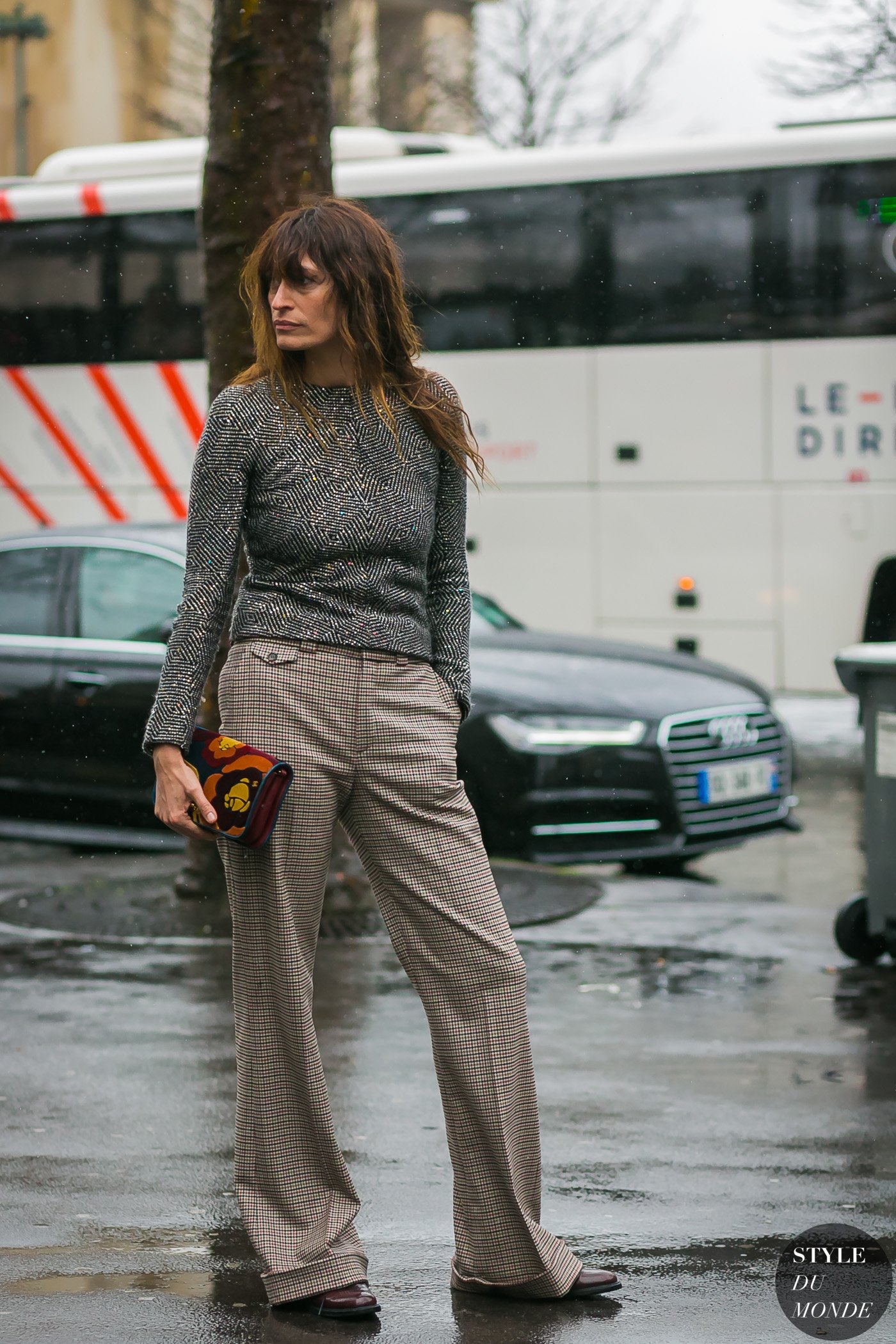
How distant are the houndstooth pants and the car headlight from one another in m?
4.75

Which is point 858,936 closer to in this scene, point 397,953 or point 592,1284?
point 592,1284

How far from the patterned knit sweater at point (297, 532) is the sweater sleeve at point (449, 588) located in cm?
11

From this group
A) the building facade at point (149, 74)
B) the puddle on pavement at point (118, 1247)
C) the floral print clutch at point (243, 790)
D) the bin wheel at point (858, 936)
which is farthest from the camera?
the building facade at point (149, 74)

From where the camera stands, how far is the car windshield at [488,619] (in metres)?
9.44

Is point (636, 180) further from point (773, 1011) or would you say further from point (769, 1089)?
point (769, 1089)

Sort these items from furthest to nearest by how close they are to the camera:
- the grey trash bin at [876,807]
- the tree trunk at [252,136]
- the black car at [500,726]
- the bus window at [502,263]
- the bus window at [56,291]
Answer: the bus window at [56,291]
the bus window at [502,263]
the black car at [500,726]
the tree trunk at [252,136]
the grey trash bin at [876,807]

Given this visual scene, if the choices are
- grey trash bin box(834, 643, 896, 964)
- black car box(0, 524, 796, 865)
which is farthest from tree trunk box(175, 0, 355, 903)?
grey trash bin box(834, 643, 896, 964)

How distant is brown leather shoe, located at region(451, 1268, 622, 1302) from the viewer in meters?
3.54

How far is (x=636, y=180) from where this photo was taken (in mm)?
13102

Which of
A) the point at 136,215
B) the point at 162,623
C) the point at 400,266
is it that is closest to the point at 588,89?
the point at 136,215

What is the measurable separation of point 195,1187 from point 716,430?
9324 mm

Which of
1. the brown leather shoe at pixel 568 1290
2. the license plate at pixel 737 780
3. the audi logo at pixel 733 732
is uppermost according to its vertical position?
the audi logo at pixel 733 732

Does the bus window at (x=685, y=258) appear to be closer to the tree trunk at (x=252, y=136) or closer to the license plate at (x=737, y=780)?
the license plate at (x=737, y=780)

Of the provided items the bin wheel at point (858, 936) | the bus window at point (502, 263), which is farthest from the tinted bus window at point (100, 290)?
the bin wheel at point (858, 936)
